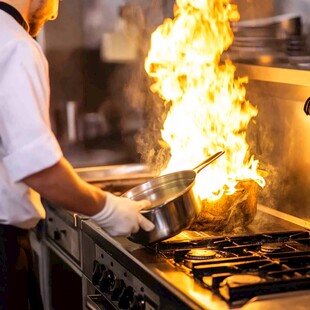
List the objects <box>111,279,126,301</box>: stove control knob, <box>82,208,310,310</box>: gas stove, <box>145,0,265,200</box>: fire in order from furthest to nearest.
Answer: <box>145,0,265,200</box>: fire, <box>111,279,126,301</box>: stove control knob, <box>82,208,310,310</box>: gas stove

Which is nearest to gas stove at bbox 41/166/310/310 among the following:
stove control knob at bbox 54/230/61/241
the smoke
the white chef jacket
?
stove control knob at bbox 54/230/61/241

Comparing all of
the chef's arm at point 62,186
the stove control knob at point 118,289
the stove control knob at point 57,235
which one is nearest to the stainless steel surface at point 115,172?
the stove control knob at point 57,235

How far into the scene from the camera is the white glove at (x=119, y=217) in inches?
69.7

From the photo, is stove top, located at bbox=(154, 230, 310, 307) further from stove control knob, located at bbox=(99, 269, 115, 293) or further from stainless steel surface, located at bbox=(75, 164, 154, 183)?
stainless steel surface, located at bbox=(75, 164, 154, 183)

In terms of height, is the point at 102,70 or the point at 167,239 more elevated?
the point at 102,70

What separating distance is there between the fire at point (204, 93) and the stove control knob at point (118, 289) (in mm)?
547

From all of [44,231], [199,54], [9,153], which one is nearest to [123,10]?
[199,54]

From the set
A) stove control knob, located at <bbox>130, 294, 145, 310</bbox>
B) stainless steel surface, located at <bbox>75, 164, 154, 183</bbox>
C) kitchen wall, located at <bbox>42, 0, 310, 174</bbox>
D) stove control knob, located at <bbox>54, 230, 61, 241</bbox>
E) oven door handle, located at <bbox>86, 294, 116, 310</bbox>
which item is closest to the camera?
stove control knob, located at <bbox>130, 294, 145, 310</bbox>

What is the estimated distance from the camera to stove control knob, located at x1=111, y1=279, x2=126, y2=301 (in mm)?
2010

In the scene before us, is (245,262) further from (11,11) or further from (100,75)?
(100,75)

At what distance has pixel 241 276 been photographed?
168 centimetres

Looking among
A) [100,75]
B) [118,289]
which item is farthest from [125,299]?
[100,75]

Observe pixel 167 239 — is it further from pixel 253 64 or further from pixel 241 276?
pixel 253 64

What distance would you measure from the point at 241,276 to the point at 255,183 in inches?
24.0
